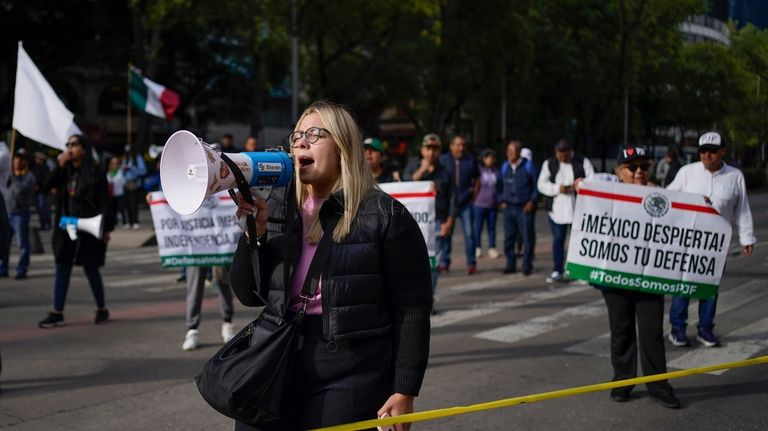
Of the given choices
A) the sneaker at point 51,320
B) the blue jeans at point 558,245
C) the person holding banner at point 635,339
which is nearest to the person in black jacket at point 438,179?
the blue jeans at point 558,245

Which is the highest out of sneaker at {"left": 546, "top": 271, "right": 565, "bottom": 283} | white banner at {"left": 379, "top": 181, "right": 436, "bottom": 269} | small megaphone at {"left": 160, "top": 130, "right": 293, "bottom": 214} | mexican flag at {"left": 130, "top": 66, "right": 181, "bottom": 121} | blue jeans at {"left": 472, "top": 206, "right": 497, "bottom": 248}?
mexican flag at {"left": 130, "top": 66, "right": 181, "bottom": 121}

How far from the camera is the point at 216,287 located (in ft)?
24.8

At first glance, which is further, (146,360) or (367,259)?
(146,360)

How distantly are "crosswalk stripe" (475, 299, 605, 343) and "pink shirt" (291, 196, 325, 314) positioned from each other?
496cm

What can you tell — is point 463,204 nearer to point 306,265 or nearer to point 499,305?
point 499,305

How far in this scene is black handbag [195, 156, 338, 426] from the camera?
8.92ft

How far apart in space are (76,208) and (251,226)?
19.6ft

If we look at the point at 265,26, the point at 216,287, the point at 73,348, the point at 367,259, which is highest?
the point at 265,26

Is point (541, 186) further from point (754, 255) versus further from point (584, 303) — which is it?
point (754, 255)

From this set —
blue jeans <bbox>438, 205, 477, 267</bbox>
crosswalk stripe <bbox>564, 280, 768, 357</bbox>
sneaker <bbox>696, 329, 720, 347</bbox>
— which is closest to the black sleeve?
crosswalk stripe <bbox>564, 280, 768, 357</bbox>

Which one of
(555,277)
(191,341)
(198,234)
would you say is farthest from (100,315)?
(555,277)

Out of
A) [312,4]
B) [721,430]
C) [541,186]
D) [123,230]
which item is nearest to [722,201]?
[721,430]

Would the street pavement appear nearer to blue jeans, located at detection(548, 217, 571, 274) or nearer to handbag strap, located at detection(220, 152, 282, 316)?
blue jeans, located at detection(548, 217, 571, 274)

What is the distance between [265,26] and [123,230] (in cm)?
975
